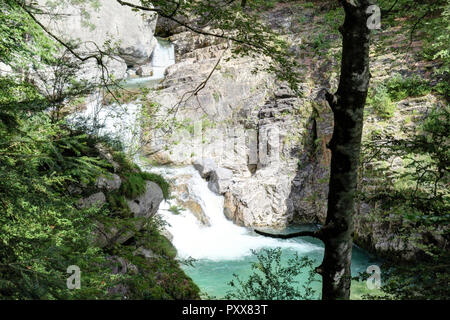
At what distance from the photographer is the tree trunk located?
6.80 feet

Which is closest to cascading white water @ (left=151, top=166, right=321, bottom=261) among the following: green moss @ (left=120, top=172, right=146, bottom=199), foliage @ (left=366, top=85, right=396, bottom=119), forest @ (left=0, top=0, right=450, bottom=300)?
forest @ (left=0, top=0, right=450, bottom=300)

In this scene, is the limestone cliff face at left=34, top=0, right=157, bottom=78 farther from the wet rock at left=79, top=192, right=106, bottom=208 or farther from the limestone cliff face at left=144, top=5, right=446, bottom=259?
the wet rock at left=79, top=192, right=106, bottom=208

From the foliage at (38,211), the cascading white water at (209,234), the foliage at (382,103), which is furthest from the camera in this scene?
the foliage at (382,103)

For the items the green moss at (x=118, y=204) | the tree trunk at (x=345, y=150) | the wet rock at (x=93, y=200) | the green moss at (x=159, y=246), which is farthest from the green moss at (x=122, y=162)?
the tree trunk at (x=345, y=150)

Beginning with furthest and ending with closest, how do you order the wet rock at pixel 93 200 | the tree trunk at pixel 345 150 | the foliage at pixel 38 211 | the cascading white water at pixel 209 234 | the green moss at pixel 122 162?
the cascading white water at pixel 209 234, the green moss at pixel 122 162, the wet rock at pixel 93 200, the tree trunk at pixel 345 150, the foliage at pixel 38 211

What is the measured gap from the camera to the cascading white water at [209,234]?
900 cm

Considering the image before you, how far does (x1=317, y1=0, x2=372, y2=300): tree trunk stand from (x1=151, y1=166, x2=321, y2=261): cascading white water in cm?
630

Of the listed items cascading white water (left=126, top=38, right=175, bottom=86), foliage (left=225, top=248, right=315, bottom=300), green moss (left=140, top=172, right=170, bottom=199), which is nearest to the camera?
foliage (left=225, top=248, right=315, bottom=300)

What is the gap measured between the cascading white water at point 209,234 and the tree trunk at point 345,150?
6298mm

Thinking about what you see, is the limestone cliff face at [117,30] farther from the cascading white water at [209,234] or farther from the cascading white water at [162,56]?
the cascading white water at [209,234]

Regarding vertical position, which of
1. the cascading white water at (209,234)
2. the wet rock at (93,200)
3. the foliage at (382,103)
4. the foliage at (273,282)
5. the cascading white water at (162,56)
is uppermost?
the cascading white water at (162,56)

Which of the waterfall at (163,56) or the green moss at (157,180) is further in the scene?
the waterfall at (163,56)
